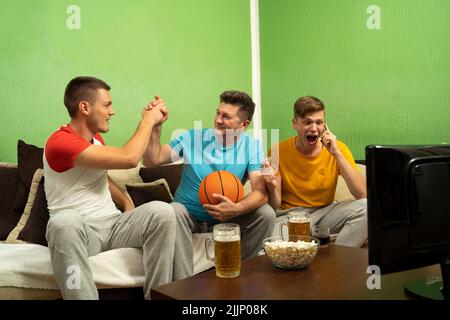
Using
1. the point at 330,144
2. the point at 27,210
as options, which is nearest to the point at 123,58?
the point at 27,210

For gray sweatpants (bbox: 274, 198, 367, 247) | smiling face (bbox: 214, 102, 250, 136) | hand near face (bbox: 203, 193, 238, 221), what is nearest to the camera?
hand near face (bbox: 203, 193, 238, 221)

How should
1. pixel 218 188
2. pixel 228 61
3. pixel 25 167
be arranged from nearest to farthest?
1. pixel 218 188
2. pixel 25 167
3. pixel 228 61

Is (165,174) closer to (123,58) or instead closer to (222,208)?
(222,208)

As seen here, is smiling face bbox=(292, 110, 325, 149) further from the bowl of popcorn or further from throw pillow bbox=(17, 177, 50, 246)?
throw pillow bbox=(17, 177, 50, 246)

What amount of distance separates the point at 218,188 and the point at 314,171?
76 cm

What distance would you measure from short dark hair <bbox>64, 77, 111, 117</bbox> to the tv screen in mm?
1445

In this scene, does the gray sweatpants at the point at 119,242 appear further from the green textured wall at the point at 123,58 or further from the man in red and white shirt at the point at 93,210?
the green textured wall at the point at 123,58

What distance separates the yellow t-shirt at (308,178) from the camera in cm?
257

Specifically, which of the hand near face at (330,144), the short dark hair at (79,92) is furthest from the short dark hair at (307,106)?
the short dark hair at (79,92)

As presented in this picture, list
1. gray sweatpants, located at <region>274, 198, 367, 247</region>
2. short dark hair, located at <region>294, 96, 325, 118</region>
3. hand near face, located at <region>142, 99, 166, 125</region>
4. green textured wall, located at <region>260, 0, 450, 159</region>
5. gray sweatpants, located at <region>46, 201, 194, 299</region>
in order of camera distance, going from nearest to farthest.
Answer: gray sweatpants, located at <region>46, 201, 194, 299</region> < hand near face, located at <region>142, 99, 166, 125</region> < gray sweatpants, located at <region>274, 198, 367, 247</region> < short dark hair, located at <region>294, 96, 325, 118</region> < green textured wall, located at <region>260, 0, 450, 159</region>

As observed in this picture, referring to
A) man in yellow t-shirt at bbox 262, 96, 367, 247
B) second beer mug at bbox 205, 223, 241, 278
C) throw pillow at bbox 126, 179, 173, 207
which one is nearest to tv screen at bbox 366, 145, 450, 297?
second beer mug at bbox 205, 223, 241, 278

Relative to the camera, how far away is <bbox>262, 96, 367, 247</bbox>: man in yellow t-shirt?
2.46 m

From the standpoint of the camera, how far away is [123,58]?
295cm

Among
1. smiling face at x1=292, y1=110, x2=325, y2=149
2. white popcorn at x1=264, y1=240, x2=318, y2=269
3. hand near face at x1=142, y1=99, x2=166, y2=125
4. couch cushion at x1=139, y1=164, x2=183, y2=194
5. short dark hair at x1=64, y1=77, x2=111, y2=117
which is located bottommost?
white popcorn at x1=264, y1=240, x2=318, y2=269
